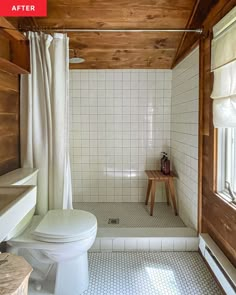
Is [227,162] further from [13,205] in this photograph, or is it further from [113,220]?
[13,205]

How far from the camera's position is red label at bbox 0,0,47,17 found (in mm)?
1437

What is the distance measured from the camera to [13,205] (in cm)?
119

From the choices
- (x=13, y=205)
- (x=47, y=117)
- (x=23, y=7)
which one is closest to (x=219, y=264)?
Result: (x=13, y=205)

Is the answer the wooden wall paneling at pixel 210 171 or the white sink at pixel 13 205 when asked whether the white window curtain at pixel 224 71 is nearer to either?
the wooden wall paneling at pixel 210 171

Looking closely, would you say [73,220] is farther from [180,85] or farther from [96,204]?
[180,85]

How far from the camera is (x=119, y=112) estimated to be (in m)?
3.46

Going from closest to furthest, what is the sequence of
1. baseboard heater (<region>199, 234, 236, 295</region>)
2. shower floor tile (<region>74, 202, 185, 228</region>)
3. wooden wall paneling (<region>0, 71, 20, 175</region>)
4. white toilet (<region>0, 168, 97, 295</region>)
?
baseboard heater (<region>199, 234, 236, 295</region>) < white toilet (<region>0, 168, 97, 295</region>) < wooden wall paneling (<region>0, 71, 20, 175</region>) < shower floor tile (<region>74, 202, 185, 228</region>)

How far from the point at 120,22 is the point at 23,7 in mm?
1313

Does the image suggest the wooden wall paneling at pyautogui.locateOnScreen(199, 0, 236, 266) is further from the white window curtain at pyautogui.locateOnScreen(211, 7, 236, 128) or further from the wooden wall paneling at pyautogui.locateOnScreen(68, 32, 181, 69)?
the wooden wall paneling at pyautogui.locateOnScreen(68, 32, 181, 69)

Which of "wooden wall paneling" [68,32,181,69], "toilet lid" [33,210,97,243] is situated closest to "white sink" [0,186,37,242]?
"toilet lid" [33,210,97,243]

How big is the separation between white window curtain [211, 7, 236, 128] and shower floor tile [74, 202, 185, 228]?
1.32 meters

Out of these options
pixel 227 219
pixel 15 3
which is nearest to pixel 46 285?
pixel 227 219

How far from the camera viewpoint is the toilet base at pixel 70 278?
1856mm

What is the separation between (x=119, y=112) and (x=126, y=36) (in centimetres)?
97
